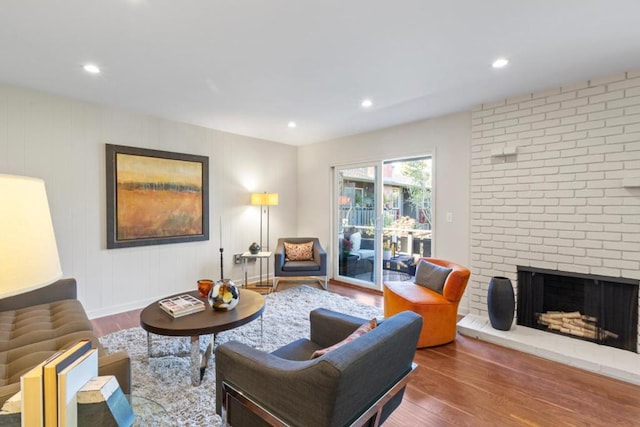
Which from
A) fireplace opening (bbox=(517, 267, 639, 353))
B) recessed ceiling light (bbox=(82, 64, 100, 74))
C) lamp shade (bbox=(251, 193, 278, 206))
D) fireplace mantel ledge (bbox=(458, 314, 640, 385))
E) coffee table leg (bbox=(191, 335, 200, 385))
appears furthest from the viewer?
lamp shade (bbox=(251, 193, 278, 206))

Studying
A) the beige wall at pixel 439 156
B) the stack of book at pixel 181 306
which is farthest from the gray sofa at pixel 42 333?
the beige wall at pixel 439 156

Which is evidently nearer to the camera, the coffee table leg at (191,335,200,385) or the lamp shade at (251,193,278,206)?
the coffee table leg at (191,335,200,385)

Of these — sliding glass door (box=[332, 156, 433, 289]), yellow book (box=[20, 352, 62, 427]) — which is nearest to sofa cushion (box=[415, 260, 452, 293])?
sliding glass door (box=[332, 156, 433, 289])

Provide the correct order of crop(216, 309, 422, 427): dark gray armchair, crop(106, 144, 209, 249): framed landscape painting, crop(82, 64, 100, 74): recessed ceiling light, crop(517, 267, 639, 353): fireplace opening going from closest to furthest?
crop(216, 309, 422, 427): dark gray armchair → crop(82, 64, 100, 74): recessed ceiling light → crop(517, 267, 639, 353): fireplace opening → crop(106, 144, 209, 249): framed landscape painting

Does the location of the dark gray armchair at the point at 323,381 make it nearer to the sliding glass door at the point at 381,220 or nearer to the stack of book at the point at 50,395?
the stack of book at the point at 50,395

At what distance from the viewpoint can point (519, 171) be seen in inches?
128

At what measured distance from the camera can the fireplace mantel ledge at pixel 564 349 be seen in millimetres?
2367

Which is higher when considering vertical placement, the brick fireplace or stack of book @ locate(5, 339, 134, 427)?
the brick fireplace

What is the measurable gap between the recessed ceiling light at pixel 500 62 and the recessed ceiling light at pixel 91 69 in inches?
136

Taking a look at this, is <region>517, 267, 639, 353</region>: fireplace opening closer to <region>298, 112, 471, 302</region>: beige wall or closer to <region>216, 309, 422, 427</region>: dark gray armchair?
<region>298, 112, 471, 302</region>: beige wall

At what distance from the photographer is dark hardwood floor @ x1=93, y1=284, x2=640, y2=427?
189cm

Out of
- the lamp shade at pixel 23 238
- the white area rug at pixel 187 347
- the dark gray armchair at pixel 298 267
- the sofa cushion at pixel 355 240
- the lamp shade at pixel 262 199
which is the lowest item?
the white area rug at pixel 187 347

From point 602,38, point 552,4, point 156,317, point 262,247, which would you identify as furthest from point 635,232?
point 262,247

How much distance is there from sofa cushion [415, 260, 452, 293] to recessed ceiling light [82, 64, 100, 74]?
3768 mm
